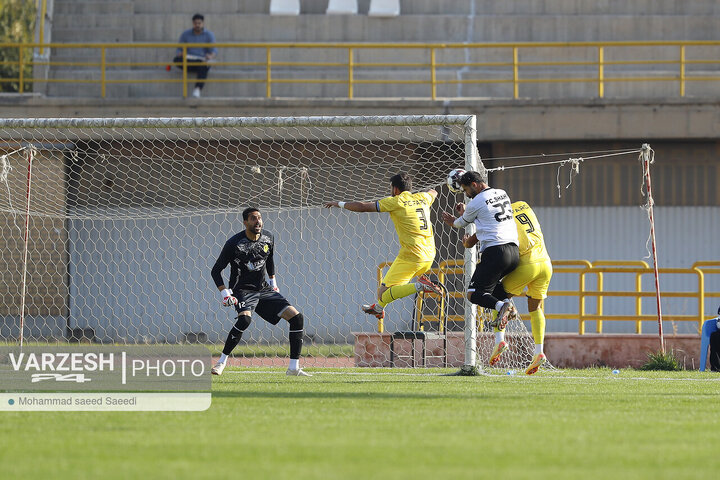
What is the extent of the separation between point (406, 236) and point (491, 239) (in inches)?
60.5

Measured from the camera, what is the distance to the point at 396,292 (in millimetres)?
11578

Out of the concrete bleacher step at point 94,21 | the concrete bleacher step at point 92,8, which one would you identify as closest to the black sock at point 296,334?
the concrete bleacher step at point 94,21

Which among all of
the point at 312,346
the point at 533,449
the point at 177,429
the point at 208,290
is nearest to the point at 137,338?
the point at 208,290

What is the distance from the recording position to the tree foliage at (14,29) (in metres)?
32.1

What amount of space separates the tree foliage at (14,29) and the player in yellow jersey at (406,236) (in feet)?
76.1

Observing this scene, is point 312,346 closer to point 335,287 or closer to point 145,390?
point 335,287

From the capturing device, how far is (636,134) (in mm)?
19953

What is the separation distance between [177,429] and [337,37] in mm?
19545

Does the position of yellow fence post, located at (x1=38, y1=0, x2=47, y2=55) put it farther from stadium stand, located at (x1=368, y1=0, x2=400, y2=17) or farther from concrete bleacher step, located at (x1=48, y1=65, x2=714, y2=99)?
stadium stand, located at (x1=368, y1=0, x2=400, y2=17)

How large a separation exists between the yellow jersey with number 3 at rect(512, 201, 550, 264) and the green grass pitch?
6.07ft

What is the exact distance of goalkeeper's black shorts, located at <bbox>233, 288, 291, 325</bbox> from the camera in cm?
1090

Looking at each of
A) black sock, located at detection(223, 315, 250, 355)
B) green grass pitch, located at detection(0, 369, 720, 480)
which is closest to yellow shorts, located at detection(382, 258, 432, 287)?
black sock, located at detection(223, 315, 250, 355)

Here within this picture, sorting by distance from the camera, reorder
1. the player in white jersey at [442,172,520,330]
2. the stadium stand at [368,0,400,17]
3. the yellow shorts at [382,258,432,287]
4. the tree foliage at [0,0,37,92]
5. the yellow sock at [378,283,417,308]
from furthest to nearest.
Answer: the tree foliage at [0,0,37,92], the stadium stand at [368,0,400,17], the yellow shorts at [382,258,432,287], the yellow sock at [378,283,417,308], the player in white jersey at [442,172,520,330]

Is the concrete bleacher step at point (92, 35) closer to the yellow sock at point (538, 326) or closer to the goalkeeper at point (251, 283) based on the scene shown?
the goalkeeper at point (251, 283)
